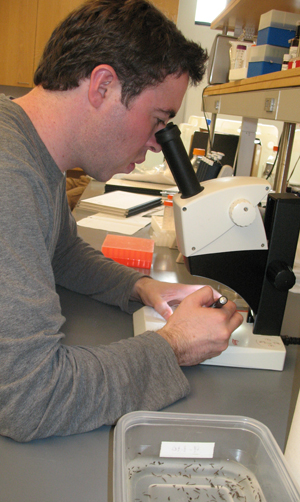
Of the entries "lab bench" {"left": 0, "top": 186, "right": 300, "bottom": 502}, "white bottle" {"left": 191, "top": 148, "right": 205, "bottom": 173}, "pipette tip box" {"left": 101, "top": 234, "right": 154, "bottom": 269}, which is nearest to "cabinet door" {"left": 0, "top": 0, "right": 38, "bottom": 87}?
"white bottle" {"left": 191, "top": 148, "right": 205, "bottom": 173}

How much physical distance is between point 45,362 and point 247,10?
2.17 metres

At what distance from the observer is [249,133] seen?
81.4 inches

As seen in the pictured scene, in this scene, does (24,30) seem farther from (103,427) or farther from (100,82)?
(103,427)

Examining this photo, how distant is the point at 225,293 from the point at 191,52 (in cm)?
59

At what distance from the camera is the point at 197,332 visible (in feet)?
2.64

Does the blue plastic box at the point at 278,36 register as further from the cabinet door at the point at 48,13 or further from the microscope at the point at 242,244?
the cabinet door at the point at 48,13

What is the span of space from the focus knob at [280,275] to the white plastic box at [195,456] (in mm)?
343

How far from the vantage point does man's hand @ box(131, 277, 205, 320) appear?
99cm

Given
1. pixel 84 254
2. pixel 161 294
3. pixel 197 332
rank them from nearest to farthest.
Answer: pixel 197 332, pixel 161 294, pixel 84 254

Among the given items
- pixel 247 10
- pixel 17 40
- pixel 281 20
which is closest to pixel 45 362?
pixel 281 20

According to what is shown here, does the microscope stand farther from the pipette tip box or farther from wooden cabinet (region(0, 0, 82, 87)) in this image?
wooden cabinet (region(0, 0, 82, 87))

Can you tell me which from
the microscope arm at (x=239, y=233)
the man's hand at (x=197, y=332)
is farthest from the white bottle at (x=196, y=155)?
the man's hand at (x=197, y=332)

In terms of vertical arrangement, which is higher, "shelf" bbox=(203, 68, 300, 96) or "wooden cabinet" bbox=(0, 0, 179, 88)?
"wooden cabinet" bbox=(0, 0, 179, 88)

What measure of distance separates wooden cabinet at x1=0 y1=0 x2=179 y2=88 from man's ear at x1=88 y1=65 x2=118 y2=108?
3978mm
